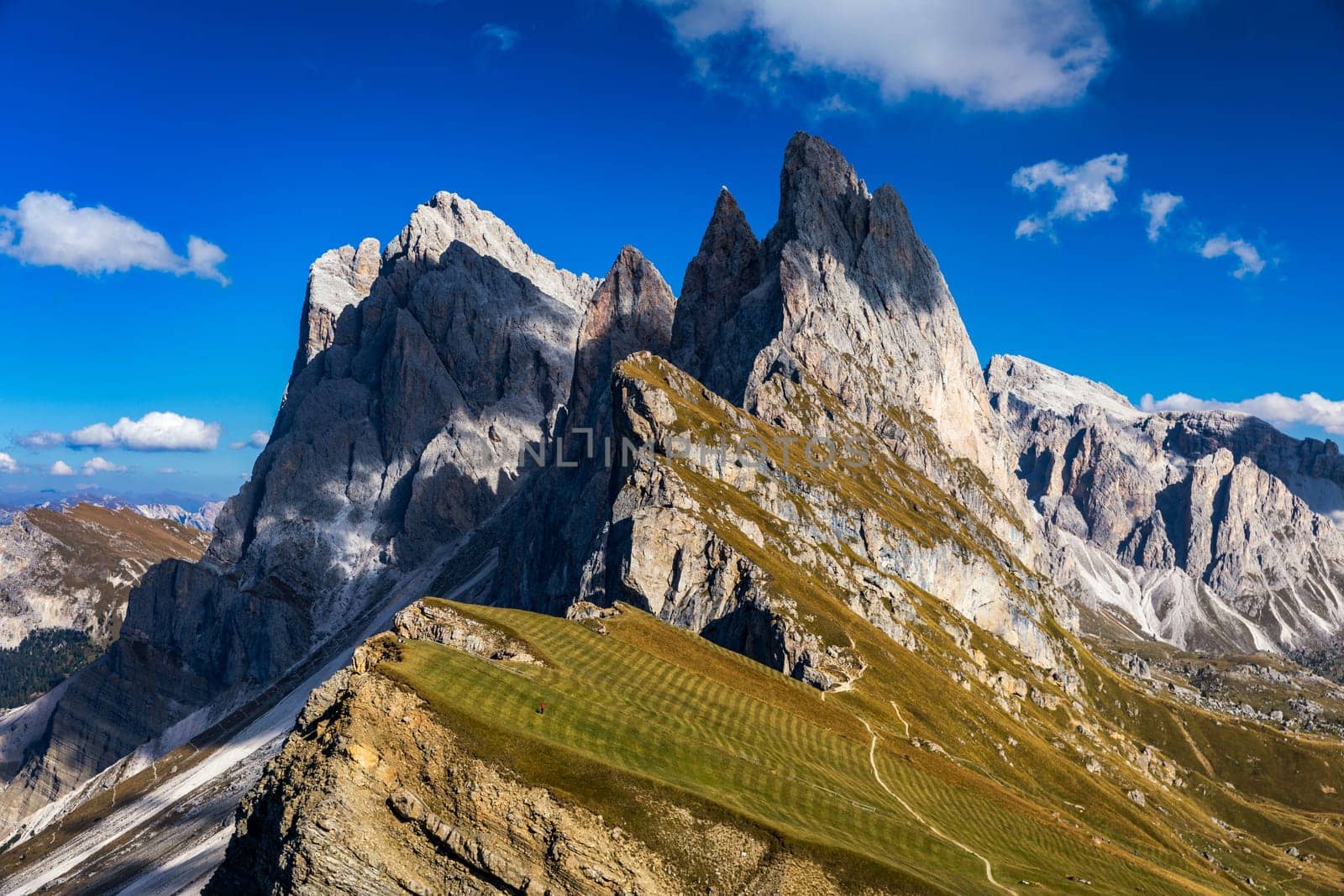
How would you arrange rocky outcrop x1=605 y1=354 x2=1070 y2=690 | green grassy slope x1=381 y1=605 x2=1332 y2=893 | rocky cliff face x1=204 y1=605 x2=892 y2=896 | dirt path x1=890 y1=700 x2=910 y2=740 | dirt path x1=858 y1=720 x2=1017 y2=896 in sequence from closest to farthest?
rocky cliff face x1=204 y1=605 x2=892 y2=896
green grassy slope x1=381 y1=605 x2=1332 y2=893
dirt path x1=858 y1=720 x2=1017 y2=896
dirt path x1=890 y1=700 x2=910 y2=740
rocky outcrop x1=605 y1=354 x2=1070 y2=690

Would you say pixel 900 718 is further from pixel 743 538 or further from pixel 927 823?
pixel 743 538

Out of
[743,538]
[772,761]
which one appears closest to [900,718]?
[743,538]

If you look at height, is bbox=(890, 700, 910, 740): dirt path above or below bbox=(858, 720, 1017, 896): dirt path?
above

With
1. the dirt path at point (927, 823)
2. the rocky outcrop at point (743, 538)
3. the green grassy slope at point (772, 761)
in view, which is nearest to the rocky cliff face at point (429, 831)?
the green grassy slope at point (772, 761)

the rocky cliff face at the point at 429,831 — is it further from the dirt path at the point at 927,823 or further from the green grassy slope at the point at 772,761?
the dirt path at the point at 927,823

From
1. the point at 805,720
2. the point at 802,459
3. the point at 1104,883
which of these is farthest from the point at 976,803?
the point at 802,459

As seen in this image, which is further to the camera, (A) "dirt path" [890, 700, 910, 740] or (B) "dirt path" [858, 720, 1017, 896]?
(A) "dirt path" [890, 700, 910, 740]

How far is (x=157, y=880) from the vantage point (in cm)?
12244

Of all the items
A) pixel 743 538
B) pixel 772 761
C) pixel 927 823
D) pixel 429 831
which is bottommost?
pixel 927 823

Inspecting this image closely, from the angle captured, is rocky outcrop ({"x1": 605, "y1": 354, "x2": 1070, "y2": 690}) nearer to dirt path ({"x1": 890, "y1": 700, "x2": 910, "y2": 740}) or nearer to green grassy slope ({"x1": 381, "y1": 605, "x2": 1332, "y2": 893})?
dirt path ({"x1": 890, "y1": 700, "x2": 910, "y2": 740})

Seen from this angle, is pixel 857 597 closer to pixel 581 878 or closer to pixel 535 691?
pixel 535 691

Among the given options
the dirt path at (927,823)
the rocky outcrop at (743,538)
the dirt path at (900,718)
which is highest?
the rocky outcrop at (743,538)

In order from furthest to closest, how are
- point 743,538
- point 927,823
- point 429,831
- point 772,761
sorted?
point 743,538 → point 927,823 → point 772,761 → point 429,831

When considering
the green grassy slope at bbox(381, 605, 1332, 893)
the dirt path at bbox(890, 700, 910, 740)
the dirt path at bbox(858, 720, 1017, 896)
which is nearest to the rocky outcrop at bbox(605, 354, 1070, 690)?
the dirt path at bbox(890, 700, 910, 740)
